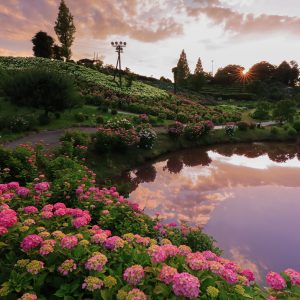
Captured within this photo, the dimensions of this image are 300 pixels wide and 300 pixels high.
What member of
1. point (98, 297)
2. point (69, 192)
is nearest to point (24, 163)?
point (69, 192)

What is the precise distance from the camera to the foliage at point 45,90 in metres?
A: 23.4

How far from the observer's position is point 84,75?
48.1m

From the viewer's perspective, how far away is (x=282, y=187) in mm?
Answer: 16656

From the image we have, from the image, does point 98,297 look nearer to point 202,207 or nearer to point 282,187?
point 202,207

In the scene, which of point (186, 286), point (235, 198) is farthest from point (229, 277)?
point (235, 198)

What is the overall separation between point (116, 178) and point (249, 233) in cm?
881

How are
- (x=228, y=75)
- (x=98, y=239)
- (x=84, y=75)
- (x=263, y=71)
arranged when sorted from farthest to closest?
(x=263, y=71)
(x=228, y=75)
(x=84, y=75)
(x=98, y=239)

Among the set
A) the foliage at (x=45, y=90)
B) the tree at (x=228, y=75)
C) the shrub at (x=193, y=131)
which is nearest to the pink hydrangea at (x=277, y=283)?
the foliage at (x=45, y=90)

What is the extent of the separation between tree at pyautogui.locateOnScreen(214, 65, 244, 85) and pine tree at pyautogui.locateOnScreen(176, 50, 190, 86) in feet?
43.2

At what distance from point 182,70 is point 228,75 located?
21.5 metres

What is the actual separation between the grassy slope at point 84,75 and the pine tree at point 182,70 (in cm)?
2914

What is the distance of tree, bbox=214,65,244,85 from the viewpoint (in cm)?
9338

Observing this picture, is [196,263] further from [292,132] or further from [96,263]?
[292,132]

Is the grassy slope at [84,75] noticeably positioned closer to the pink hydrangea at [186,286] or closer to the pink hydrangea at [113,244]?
the pink hydrangea at [113,244]
